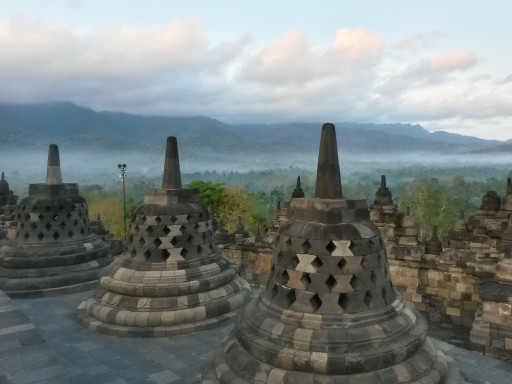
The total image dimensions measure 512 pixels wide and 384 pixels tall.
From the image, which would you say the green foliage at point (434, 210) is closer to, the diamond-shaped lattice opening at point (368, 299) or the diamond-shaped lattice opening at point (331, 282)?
the diamond-shaped lattice opening at point (368, 299)

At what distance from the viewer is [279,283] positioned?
5.70 m

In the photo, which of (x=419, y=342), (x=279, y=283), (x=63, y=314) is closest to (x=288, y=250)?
(x=279, y=283)

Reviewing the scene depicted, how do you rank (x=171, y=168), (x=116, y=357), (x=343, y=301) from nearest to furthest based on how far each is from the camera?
A: (x=343, y=301), (x=116, y=357), (x=171, y=168)

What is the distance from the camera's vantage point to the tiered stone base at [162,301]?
8719 millimetres

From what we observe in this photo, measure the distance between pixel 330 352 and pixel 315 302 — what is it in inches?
24.9

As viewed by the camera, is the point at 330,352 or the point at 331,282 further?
the point at 331,282

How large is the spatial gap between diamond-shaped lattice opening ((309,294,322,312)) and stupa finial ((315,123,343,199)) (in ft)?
4.41

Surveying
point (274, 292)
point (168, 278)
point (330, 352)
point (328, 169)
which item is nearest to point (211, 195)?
point (168, 278)

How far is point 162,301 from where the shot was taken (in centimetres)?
891

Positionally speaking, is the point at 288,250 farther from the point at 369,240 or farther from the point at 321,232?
the point at 369,240

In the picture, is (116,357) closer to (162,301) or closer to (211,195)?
(162,301)

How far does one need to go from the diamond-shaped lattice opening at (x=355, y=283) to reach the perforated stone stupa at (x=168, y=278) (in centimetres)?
451

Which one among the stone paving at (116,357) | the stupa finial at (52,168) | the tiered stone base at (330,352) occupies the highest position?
the stupa finial at (52,168)

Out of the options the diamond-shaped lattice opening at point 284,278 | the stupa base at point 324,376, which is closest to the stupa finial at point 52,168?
the stupa base at point 324,376
